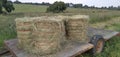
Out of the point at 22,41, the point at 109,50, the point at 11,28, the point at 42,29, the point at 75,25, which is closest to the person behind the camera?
the point at 42,29

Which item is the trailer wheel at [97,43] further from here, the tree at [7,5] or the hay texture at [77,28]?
the tree at [7,5]

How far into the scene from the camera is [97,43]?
7.25 m

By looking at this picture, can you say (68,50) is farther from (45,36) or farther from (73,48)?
(45,36)

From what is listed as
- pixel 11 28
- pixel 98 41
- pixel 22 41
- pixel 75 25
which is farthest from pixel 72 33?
pixel 11 28

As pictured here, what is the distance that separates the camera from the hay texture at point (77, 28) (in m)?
6.97

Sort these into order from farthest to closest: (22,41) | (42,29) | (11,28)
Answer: (11,28), (22,41), (42,29)

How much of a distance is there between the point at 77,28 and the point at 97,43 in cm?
79

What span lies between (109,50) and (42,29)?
10.3 ft

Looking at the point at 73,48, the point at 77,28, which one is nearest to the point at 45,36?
the point at 73,48

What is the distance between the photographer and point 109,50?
7.92m

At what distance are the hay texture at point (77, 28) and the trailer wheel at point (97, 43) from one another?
0.23 m

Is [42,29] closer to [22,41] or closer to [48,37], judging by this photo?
[48,37]

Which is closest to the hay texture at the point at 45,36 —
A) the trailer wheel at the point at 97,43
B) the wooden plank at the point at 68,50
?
the wooden plank at the point at 68,50

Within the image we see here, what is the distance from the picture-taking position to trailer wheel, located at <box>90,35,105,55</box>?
6998 mm
